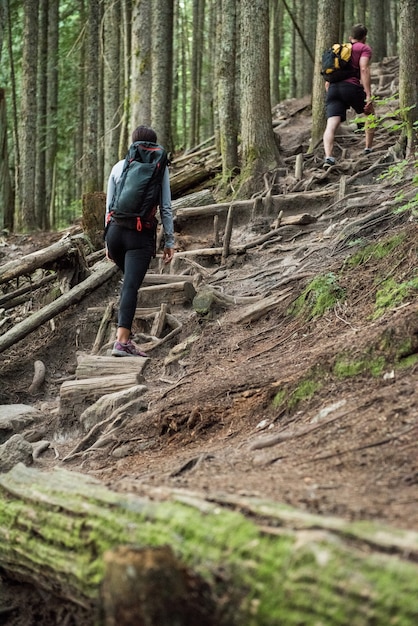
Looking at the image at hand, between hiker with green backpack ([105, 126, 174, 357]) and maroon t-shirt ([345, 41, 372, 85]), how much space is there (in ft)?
15.8

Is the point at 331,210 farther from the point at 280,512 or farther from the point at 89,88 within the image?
the point at 89,88

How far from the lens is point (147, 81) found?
12.2 m

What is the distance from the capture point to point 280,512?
2.51m

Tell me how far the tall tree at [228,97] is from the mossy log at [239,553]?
8.61m

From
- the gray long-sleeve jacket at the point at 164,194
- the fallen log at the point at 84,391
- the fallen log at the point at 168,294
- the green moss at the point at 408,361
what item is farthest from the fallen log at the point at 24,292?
the green moss at the point at 408,361

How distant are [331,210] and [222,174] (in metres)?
2.64

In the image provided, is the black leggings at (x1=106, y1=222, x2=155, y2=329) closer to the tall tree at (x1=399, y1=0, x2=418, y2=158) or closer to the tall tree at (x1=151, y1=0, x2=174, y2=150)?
the tall tree at (x1=399, y1=0, x2=418, y2=158)

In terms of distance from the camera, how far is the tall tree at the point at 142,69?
39.9 ft

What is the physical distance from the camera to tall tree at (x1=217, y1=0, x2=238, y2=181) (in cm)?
1128

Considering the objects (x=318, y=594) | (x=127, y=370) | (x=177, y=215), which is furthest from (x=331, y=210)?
(x=318, y=594)

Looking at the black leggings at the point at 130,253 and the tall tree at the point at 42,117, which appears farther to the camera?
the tall tree at the point at 42,117

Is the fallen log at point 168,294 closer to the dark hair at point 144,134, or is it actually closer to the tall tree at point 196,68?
the dark hair at point 144,134

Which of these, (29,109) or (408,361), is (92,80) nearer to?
(29,109)

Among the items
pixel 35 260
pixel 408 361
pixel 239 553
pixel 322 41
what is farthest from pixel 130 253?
pixel 322 41
